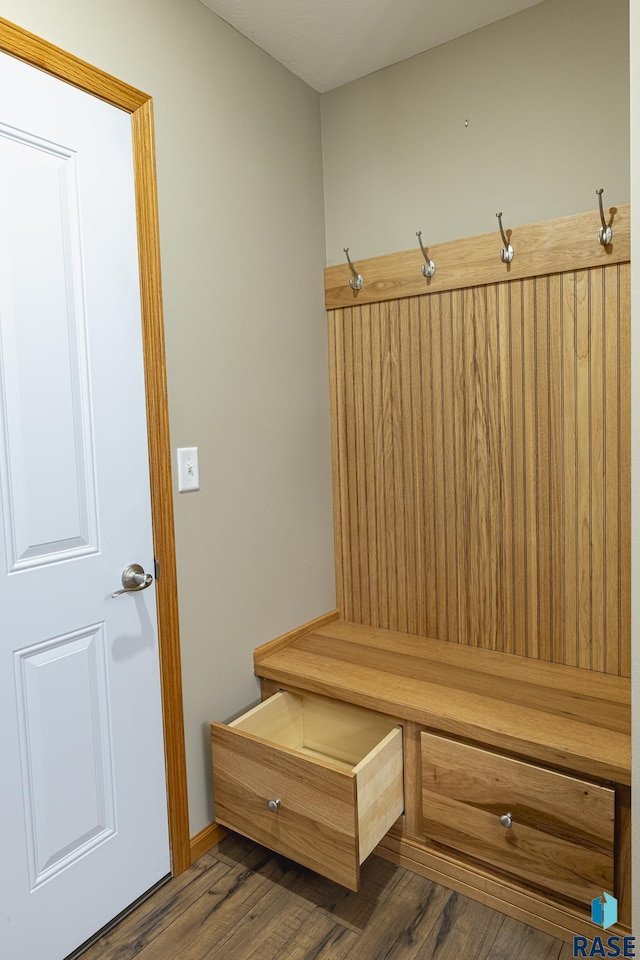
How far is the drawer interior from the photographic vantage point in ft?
6.10

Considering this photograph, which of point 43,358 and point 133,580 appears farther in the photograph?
point 133,580

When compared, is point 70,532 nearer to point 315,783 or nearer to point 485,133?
point 315,783

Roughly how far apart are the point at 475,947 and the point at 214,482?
54.4 inches

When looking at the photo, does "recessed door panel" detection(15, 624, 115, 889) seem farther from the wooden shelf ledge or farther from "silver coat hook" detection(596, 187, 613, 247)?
"silver coat hook" detection(596, 187, 613, 247)

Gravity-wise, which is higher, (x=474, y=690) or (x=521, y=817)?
(x=474, y=690)

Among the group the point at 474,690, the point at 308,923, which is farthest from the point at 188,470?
the point at 308,923

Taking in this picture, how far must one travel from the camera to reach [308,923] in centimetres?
157

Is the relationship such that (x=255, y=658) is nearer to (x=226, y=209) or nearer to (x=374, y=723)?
(x=374, y=723)

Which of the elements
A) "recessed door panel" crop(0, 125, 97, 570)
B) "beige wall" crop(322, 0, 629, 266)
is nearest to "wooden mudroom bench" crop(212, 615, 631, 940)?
"recessed door panel" crop(0, 125, 97, 570)

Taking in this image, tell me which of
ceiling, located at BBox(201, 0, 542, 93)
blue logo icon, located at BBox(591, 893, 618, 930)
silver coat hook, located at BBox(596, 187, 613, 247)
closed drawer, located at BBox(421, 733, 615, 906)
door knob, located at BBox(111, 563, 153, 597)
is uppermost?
ceiling, located at BBox(201, 0, 542, 93)

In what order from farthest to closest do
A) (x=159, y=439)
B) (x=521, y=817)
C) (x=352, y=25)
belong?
1. (x=352, y=25)
2. (x=159, y=439)
3. (x=521, y=817)

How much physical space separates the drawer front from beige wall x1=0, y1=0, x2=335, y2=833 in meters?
0.12

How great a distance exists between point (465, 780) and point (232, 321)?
58.2 inches

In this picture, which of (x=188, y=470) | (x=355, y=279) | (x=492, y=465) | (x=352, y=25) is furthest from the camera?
(x=355, y=279)
